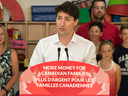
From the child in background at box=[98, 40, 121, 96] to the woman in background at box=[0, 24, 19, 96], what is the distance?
916 mm

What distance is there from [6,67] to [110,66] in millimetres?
1075

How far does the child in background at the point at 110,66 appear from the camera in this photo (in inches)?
64.1

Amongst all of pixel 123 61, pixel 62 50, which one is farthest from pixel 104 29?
pixel 62 50

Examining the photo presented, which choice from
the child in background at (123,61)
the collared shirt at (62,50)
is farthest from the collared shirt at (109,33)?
the collared shirt at (62,50)

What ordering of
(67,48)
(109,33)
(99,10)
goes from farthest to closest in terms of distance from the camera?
(99,10), (109,33), (67,48)

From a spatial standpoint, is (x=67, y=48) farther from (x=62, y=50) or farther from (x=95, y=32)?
(x=95, y=32)

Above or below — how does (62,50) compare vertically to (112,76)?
above

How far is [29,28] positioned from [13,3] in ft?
1.74

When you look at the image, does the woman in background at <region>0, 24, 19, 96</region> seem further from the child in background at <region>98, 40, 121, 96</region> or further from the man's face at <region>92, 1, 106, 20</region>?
the man's face at <region>92, 1, 106, 20</region>

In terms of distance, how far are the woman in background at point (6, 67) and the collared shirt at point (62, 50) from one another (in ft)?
2.00

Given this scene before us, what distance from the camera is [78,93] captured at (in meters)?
0.70

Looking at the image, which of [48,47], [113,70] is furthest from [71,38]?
[113,70]

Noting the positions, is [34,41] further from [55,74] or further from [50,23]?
[55,74]

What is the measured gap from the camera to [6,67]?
166 cm
